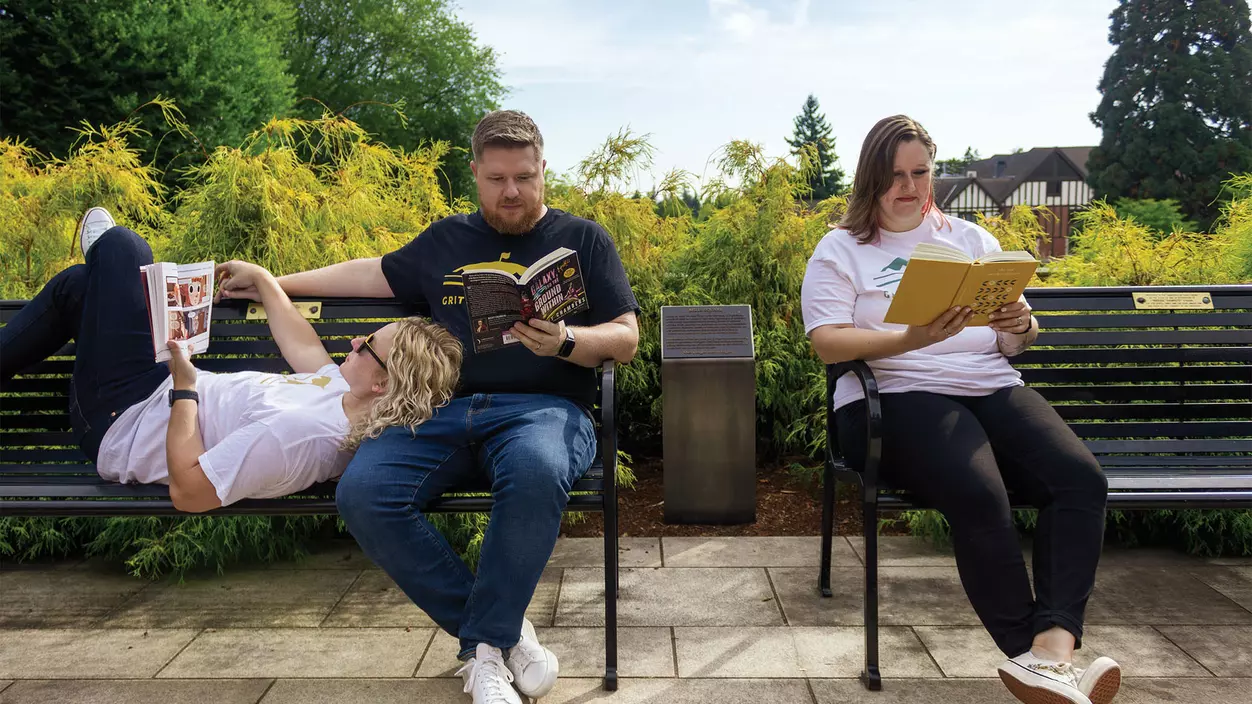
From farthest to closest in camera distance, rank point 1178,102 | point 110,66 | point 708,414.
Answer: point 1178,102
point 110,66
point 708,414

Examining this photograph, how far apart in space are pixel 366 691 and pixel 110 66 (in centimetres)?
1817

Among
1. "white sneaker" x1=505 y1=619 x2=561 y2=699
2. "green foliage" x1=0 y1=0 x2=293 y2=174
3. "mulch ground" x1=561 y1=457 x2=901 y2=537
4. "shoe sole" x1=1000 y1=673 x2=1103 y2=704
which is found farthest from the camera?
"green foliage" x1=0 y1=0 x2=293 y2=174

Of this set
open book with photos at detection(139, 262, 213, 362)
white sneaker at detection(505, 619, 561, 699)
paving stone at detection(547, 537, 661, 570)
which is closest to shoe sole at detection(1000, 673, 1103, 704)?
white sneaker at detection(505, 619, 561, 699)

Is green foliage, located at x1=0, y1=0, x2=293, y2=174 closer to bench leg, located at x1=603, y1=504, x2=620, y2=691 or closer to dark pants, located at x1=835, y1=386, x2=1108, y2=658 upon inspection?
bench leg, located at x1=603, y1=504, x2=620, y2=691

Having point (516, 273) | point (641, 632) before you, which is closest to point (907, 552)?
point (641, 632)

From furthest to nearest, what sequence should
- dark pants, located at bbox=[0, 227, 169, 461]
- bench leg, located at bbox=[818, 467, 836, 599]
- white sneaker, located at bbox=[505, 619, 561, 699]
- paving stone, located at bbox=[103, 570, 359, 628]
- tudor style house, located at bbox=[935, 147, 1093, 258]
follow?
tudor style house, located at bbox=[935, 147, 1093, 258], bench leg, located at bbox=[818, 467, 836, 599], paving stone, located at bbox=[103, 570, 359, 628], dark pants, located at bbox=[0, 227, 169, 461], white sneaker, located at bbox=[505, 619, 561, 699]

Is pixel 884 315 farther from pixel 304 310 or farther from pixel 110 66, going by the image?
pixel 110 66

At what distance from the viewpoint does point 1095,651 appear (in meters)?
2.77

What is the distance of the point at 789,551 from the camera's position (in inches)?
147

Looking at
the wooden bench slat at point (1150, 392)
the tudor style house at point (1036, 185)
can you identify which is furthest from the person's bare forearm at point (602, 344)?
the tudor style house at point (1036, 185)

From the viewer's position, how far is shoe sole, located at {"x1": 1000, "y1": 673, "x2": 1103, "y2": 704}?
213 cm

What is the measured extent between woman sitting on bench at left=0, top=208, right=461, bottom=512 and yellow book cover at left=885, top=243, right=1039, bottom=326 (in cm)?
137

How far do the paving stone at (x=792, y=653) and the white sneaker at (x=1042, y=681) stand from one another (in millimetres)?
419

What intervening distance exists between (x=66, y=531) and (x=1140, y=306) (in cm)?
437
